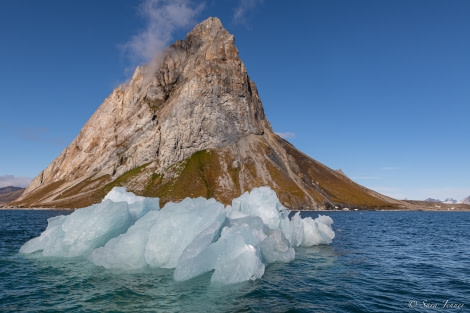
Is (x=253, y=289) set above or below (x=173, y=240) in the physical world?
below

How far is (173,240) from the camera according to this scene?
2245 cm

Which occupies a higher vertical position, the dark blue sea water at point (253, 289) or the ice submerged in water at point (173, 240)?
the ice submerged in water at point (173, 240)

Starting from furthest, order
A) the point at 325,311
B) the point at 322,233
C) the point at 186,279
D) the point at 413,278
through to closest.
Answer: the point at 322,233
the point at 413,278
the point at 186,279
the point at 325,311

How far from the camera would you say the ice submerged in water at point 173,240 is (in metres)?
19.5

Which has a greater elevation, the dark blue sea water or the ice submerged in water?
the ice submerged in water

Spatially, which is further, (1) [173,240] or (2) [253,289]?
(1) [173,240]

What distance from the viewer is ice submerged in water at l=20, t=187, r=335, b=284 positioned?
19500mm

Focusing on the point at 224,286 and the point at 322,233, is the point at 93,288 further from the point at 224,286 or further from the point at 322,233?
the point at 322,233

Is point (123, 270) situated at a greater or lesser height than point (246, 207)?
lesser

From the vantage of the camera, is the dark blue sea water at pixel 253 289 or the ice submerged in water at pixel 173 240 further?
the ice submerged in water at pixel 173 240

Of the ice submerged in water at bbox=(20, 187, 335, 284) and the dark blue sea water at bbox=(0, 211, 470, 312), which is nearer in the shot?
the dark blue sea water at bbox=(0, 211, 470, 312)

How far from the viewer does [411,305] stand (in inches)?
645

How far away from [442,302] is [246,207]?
2142 centimetres

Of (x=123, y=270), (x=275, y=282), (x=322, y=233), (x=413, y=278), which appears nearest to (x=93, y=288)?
(x=123, y=270)
